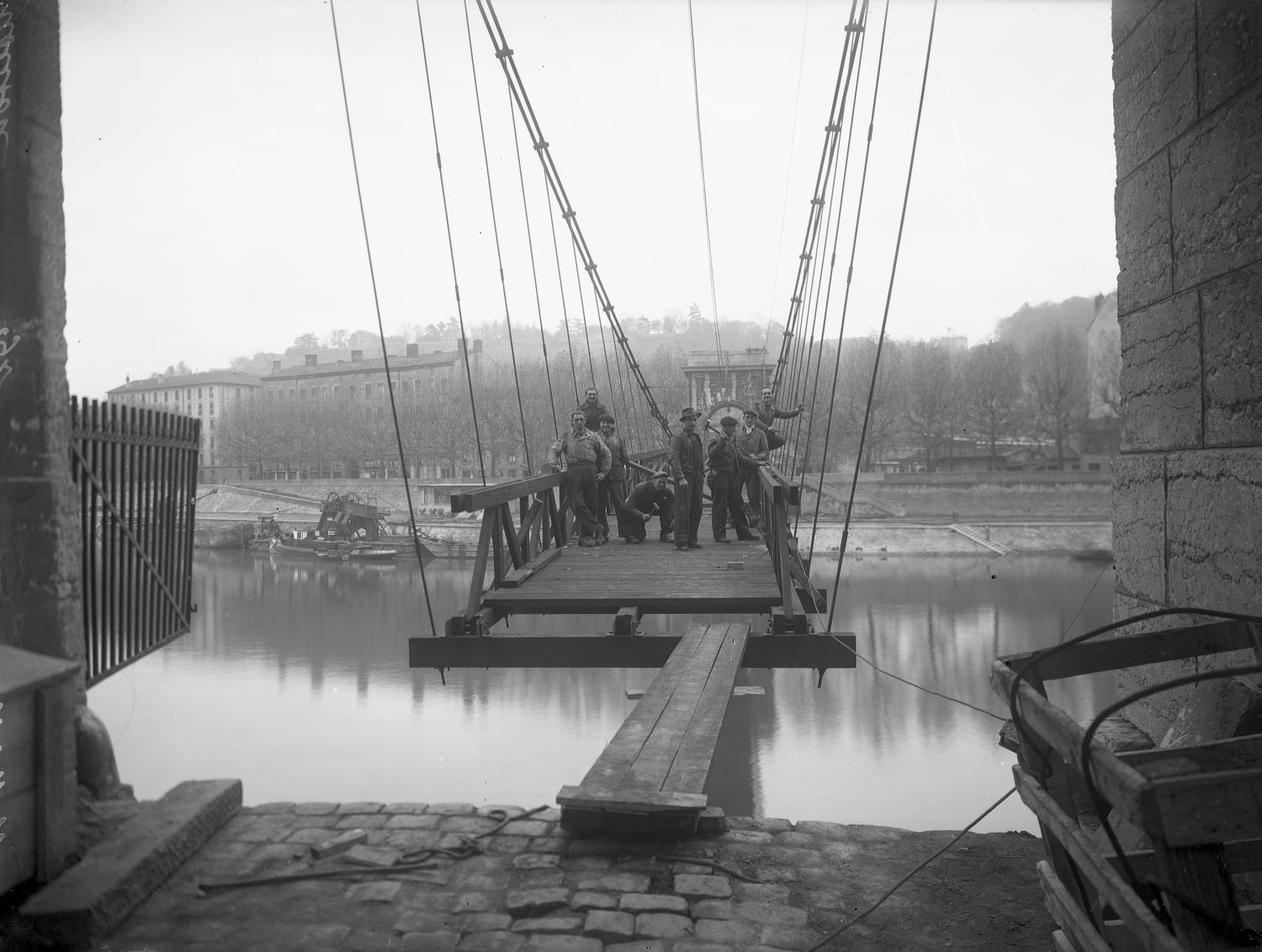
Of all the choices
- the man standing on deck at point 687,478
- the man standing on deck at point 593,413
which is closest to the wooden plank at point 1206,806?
the man standing on deck at point 687,478

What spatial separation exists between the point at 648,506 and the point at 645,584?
2749mm

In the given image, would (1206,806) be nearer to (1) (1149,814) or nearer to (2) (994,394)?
Result: (1) (1149,814)

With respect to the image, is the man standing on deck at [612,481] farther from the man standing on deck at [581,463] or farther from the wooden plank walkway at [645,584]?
the wooden plank walkway at [645,584]

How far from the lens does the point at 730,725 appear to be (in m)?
12.8

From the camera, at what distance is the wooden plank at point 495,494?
482 cm

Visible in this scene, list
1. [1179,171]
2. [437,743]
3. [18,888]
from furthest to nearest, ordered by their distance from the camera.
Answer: [437,743] → [1179,171] → [18,888]

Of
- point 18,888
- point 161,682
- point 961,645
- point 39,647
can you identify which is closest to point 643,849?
point 18,888

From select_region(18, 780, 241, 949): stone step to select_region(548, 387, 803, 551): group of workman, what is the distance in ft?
15.6

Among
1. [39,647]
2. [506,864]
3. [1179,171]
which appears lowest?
[506,864]

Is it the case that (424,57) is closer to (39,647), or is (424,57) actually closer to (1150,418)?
(39,647)

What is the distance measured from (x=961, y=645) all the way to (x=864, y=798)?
766 cm

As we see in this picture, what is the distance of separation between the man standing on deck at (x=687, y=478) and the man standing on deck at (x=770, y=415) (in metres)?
1.03

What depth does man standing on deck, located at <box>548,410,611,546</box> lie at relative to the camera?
24.7 feet

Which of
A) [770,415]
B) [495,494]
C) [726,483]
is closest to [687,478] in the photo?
[726,483]
